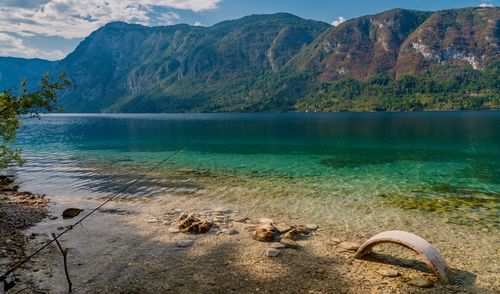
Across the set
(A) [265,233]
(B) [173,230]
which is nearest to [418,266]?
(A) [265,233]

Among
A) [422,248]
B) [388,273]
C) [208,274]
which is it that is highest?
[422,248]

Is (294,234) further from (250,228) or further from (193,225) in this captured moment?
(193,225)

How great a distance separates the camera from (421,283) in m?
12.1

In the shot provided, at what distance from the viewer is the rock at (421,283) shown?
12039 mm

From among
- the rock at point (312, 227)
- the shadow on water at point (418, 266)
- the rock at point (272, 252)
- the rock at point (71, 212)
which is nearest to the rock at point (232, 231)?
the rock at point (272, 252)

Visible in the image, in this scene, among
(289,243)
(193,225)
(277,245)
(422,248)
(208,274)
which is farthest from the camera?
(193,225)

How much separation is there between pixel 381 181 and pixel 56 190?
29.5 metres

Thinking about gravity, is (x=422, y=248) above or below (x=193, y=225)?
above

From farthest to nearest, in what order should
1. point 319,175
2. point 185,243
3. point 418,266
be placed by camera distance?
point 319,175
point 185,243
point 418,266

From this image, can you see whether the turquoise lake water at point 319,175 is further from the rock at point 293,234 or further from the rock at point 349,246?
the rock at point 349,246

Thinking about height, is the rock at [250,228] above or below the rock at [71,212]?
above

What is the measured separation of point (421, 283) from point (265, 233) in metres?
7.16

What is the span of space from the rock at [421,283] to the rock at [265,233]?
21.6 feet

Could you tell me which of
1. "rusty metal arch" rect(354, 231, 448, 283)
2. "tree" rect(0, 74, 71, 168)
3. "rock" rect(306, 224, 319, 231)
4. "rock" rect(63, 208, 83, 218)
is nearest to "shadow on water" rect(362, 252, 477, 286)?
"rusty metal arch" rect(354, 231, 448, 283)
